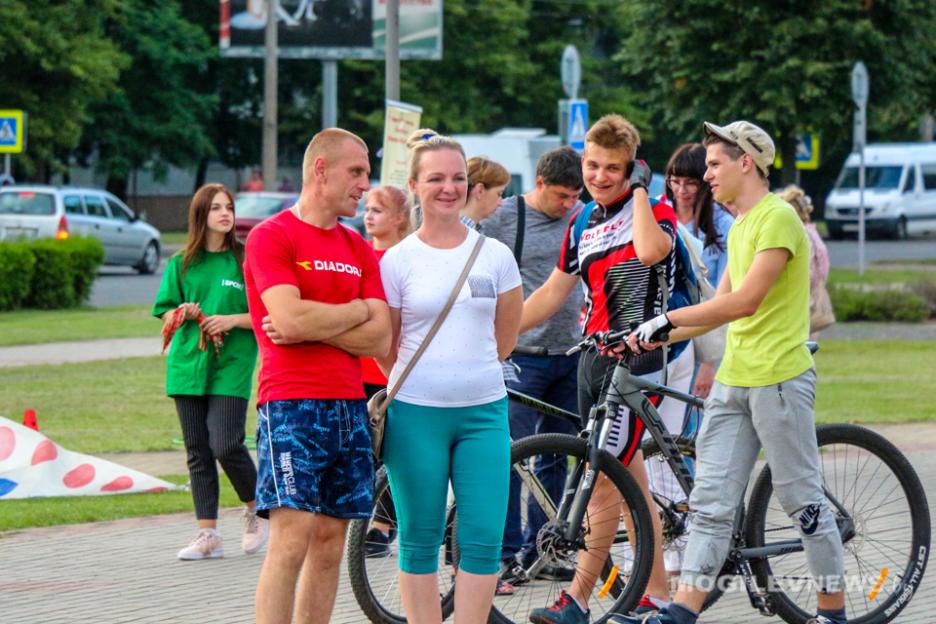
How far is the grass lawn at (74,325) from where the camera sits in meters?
19.3

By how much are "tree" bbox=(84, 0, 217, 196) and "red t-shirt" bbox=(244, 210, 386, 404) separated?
45.6 meters

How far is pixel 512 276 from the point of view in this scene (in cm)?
545

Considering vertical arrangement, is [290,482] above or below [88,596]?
above

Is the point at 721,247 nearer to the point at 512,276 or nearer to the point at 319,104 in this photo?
the point at 512,276

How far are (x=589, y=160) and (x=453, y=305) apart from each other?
1.19 m

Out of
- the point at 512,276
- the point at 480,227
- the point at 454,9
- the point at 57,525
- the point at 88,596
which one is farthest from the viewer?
the point at 454,9

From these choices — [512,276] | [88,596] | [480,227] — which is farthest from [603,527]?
[88,596]

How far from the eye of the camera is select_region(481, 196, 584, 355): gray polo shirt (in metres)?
7.44

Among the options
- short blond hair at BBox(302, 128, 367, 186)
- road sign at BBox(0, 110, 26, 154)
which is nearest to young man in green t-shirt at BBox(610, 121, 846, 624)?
short blond hair at BBox(302, 128, 367, 186)

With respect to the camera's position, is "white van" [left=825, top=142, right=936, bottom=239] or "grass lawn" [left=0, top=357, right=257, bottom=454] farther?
"white van" [left=825, top=142, right=936, bottom=239]

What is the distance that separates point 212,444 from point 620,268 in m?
2.51

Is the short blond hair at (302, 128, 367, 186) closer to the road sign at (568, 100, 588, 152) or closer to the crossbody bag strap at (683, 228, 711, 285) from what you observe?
the crossbody bag strap at (683, 228, 711, 285)

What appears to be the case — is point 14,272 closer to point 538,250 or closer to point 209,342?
point 209,342

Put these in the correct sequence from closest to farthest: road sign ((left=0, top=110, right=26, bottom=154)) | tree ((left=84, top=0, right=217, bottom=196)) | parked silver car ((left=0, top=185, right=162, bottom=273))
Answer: road sign ((left=0, top=110, right=26, bottom=154)) → parked silver car ((left=0, top=185, right=162, bottom=273)) → tree ((left=84, top=0, right=217, bottom=196))
